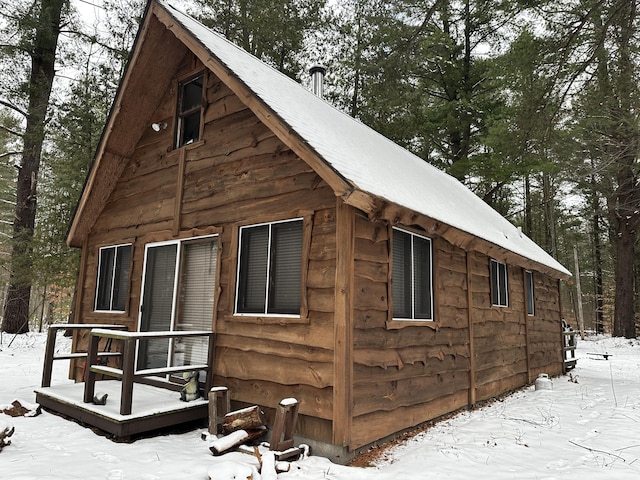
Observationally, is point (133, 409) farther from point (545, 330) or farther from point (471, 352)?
point (545, 330)

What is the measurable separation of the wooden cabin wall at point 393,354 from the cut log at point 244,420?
1.04m

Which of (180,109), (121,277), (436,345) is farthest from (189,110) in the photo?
(436,345)

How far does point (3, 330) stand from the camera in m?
14.8

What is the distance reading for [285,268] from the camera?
527 cm

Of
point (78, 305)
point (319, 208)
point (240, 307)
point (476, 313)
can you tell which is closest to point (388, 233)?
point (319, 208)

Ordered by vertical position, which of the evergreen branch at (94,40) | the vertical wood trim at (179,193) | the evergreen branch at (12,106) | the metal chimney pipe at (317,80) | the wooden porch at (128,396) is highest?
the evergreen branch at (94,40)

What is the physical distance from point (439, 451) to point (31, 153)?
50.8 ft

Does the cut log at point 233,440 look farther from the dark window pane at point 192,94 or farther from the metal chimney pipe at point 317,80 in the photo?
the metal chimney pipe at point 317,80

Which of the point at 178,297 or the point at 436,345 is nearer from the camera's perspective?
the point at 436,345

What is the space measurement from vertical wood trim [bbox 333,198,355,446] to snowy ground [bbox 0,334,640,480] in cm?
45

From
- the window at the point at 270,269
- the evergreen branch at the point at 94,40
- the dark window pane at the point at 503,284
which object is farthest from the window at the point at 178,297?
the evergreen branch at the point at 94,40

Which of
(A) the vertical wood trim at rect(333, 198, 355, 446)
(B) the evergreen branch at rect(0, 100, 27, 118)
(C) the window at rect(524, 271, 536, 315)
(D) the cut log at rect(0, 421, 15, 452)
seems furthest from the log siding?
(B) the evergreen branch at rect(0, 100, 27, 118)

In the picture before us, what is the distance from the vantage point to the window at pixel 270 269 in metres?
5.18

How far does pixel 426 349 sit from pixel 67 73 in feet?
53.2
